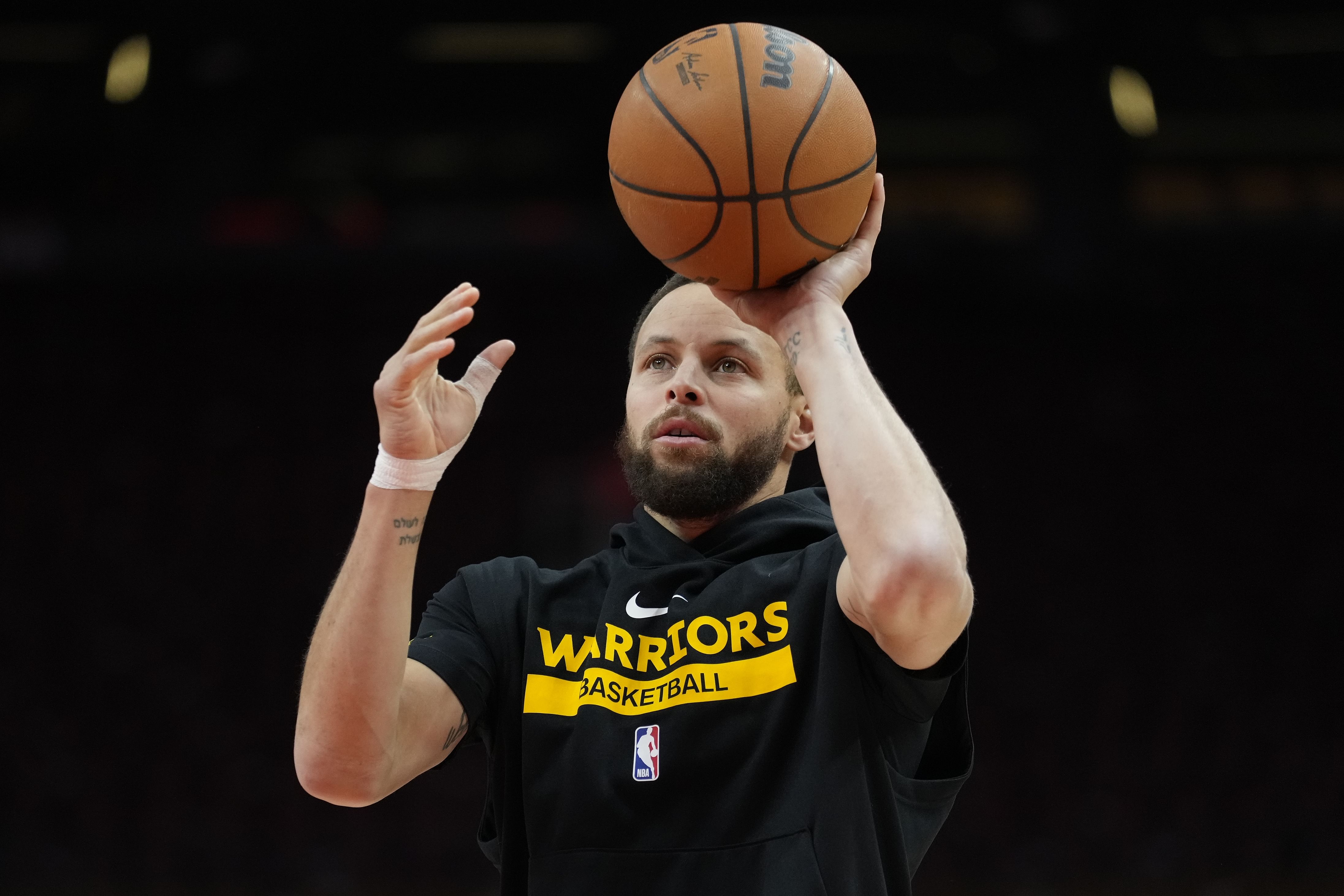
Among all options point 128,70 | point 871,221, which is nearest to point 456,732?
point 871,221

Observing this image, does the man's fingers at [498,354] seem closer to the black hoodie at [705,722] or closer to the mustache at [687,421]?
the mustache at [687,421]

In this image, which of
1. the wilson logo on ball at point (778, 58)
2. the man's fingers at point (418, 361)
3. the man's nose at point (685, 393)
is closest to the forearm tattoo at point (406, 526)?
the man's fingers at point (418, 361)

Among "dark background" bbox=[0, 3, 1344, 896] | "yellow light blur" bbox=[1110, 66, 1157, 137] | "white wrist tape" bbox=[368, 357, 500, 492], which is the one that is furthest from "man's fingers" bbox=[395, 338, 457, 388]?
"yellow light blur" bbox=[1110, 66, 1157, 137]

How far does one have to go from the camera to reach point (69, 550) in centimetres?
853

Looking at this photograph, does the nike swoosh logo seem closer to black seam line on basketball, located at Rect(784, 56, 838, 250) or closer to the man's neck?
the man's neck

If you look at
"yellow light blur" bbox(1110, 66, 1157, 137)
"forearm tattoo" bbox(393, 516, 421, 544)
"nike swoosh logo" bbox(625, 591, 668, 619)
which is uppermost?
"yellow light blur" bbox(1110, 66, 1157, 137)

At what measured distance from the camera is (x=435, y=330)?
2.00m

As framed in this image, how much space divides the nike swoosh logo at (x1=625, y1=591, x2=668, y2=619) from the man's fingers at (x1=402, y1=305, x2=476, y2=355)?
628mm

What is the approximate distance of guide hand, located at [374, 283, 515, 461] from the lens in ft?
6.49

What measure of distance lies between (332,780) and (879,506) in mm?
955

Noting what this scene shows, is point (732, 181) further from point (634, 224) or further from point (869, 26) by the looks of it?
point (869, 26)

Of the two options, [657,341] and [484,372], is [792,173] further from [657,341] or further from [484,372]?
[484,372]

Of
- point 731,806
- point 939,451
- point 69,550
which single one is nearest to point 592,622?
point 731,806

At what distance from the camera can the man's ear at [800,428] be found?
102 inches
